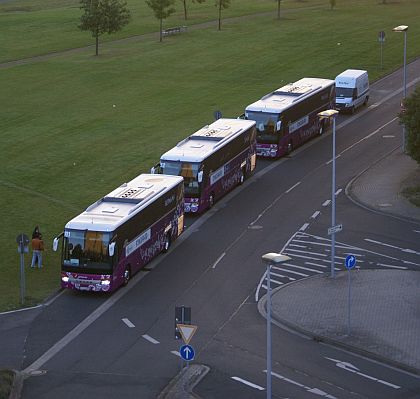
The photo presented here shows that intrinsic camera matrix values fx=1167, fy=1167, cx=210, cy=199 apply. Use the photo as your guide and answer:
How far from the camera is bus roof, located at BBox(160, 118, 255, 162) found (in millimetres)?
59688

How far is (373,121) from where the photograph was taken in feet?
272

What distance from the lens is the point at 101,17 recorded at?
354 feet

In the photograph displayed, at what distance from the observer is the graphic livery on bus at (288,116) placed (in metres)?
71.6

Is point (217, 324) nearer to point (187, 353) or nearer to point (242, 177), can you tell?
point (187, 353)

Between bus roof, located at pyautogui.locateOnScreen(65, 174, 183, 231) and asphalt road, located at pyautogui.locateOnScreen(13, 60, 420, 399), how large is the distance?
3032 mm

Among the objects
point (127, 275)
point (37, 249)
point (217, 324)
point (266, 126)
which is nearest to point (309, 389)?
point (217, 324)

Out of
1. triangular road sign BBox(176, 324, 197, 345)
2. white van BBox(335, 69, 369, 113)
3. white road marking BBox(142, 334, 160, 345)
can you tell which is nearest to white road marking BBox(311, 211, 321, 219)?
white road marking BBox(142, 334, 160, 345)

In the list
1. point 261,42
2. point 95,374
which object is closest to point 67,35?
point 261,42

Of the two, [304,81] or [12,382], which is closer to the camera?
[12,382]

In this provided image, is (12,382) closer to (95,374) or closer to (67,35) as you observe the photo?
(95,374)

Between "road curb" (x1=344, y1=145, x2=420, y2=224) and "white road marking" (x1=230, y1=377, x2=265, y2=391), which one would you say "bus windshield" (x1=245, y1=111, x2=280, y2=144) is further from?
"white road marking" (x1=230, y1=377, x2=265, y2=391)

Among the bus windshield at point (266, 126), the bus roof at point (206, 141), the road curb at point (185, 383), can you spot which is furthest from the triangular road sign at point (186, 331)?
the bus windshield at point (266, 126)

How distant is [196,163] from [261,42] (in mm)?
54371

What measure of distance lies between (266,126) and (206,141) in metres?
9.52
